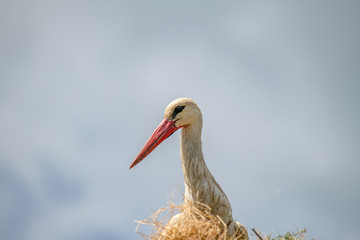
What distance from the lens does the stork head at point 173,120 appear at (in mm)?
2832

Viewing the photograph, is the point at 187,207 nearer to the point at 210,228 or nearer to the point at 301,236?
the point at 210,228

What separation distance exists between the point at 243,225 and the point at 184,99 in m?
1.23

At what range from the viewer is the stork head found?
2832mm

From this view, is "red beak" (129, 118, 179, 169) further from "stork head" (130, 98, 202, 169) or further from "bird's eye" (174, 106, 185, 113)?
"bird's eye" (174, 106, 185, 113)

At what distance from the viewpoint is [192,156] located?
2.82 m

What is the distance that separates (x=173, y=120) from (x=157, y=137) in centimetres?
21

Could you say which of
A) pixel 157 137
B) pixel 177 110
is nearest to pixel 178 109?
pixel 177 110

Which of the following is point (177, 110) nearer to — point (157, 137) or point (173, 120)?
point (173, 120)

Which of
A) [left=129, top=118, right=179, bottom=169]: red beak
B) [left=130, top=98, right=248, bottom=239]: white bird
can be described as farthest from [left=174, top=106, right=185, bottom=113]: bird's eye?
[left=129, top=118, right=179, bottom=169]: red beak

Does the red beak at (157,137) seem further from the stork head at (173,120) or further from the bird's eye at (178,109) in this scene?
the bird's eye at (178,109)

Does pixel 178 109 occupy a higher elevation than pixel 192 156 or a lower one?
higher

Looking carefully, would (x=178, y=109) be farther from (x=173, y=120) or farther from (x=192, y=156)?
(x=192, y=156)

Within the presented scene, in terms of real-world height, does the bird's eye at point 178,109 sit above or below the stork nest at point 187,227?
above

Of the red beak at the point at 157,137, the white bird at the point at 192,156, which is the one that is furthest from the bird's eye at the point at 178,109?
the red beak at the point at 157,137
